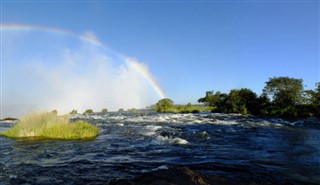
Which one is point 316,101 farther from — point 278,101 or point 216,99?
point 216,99

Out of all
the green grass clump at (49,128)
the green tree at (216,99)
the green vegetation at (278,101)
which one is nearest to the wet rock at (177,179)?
the green grass clump at (49,128)

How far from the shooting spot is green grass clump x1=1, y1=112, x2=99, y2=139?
877 inches

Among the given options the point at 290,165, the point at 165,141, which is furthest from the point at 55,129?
the point at 290,165

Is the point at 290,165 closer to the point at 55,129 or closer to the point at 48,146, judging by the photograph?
the point at 48,146

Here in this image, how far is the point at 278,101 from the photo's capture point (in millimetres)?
53469

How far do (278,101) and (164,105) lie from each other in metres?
38.7

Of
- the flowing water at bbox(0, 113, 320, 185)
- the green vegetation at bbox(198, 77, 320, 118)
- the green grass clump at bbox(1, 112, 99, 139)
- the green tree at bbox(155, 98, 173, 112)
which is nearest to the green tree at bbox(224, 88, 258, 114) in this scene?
the green vegetation at bbox(198, 77, 320, 118)

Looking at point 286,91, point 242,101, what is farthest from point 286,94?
point 242,101

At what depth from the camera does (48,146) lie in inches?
710

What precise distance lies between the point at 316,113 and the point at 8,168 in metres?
51.0

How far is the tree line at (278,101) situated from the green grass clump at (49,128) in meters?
39.2

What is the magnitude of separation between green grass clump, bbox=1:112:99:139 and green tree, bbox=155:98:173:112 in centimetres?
6035

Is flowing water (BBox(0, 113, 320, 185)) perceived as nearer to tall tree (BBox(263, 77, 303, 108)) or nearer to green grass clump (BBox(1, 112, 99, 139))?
green grass clump (BBox(1, 112, 99, 139))

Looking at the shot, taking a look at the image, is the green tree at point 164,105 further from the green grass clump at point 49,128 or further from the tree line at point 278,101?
the green grass clump at point 49,128
